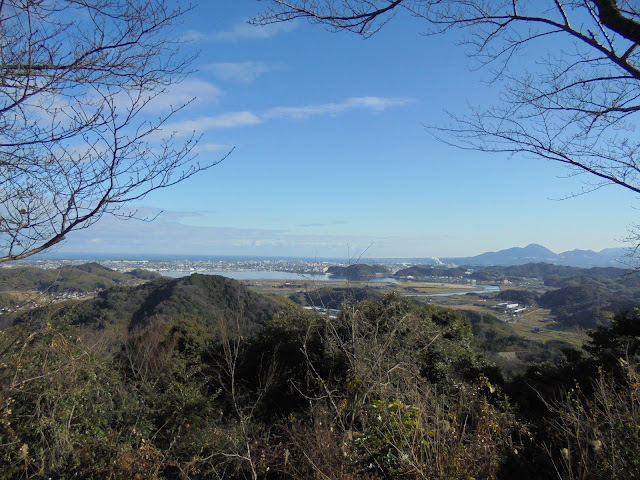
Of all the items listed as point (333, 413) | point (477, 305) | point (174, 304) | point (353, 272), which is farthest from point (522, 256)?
point (333, 413)

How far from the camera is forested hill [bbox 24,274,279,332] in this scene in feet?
56.7

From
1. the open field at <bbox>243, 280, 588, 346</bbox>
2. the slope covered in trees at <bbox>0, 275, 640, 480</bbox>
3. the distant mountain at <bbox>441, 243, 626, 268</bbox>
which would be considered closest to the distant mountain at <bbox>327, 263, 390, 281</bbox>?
the slope covered in trees at <bbox>0, 275, 640, 480</bbox>

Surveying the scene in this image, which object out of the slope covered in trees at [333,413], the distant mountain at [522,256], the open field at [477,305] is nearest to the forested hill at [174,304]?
the open field at [477,305]

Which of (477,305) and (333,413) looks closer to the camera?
A: (333,413)

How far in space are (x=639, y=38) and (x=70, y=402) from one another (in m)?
5.54

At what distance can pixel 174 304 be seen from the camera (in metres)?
19.4

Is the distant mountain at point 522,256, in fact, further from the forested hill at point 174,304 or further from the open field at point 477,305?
the forested hill at point 174,304

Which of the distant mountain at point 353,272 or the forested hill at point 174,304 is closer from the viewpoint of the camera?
the distant mountain at point 353,272

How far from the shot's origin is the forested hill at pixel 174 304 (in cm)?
1728

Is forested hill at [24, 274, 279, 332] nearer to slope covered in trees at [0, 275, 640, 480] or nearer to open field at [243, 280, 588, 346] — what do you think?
open field at [243, 280, 588, 346]

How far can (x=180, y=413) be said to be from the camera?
5938 mm

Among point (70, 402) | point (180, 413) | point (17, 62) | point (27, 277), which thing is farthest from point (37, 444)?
point (17, 62)

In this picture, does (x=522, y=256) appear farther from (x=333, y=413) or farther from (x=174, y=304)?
(x=333, y=413)

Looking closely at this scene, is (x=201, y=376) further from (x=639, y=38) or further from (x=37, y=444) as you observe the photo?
(x=639, y=38)
